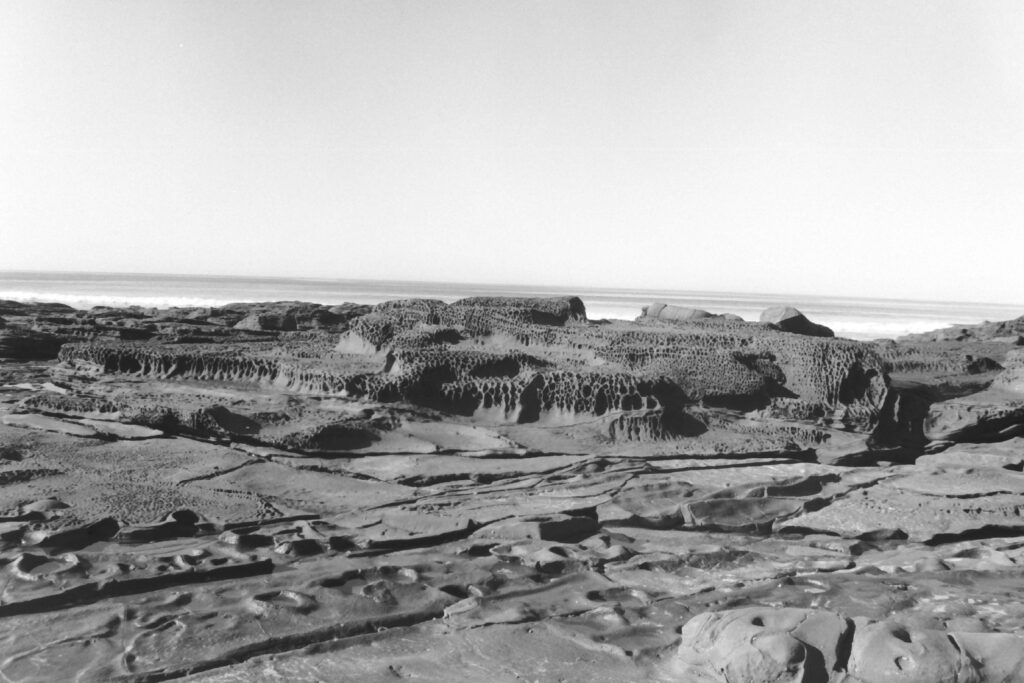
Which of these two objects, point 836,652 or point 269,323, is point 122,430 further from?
point 269,323

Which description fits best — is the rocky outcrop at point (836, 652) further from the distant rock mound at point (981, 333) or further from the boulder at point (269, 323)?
the distant rock mound at point (981, 333)

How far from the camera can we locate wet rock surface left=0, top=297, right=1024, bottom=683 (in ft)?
8.38

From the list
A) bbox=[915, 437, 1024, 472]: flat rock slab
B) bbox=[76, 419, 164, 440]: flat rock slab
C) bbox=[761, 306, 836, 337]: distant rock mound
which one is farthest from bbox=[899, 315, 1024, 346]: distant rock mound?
bbox=[76, 419, 164, 440]: flat rock slab

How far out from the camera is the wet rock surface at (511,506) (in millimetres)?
2553

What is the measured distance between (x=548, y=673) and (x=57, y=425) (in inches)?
156

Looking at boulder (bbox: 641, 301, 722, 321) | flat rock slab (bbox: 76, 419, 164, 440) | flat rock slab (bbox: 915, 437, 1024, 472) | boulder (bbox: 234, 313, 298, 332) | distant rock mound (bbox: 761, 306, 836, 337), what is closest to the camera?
flat rock slab (bbox: 76, 419, 164, 440)

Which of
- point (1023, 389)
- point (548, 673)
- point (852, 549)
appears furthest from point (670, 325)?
point (548, 673)

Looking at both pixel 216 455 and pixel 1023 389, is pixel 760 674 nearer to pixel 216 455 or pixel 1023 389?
Result: pixel 216 455

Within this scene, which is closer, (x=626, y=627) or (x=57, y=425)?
(x=626, y=627)

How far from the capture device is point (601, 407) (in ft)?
18.5

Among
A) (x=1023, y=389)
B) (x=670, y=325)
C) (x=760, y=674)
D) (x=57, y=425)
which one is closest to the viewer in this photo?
(x=760, y=674)

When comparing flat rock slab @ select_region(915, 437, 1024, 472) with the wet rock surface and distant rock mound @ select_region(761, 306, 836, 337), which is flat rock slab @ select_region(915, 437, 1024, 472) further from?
distant rock mound @ select_region(761, 306, 836, 337)

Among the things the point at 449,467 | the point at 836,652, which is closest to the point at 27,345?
the point at 449,467

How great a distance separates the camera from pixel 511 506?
13.3 ft
